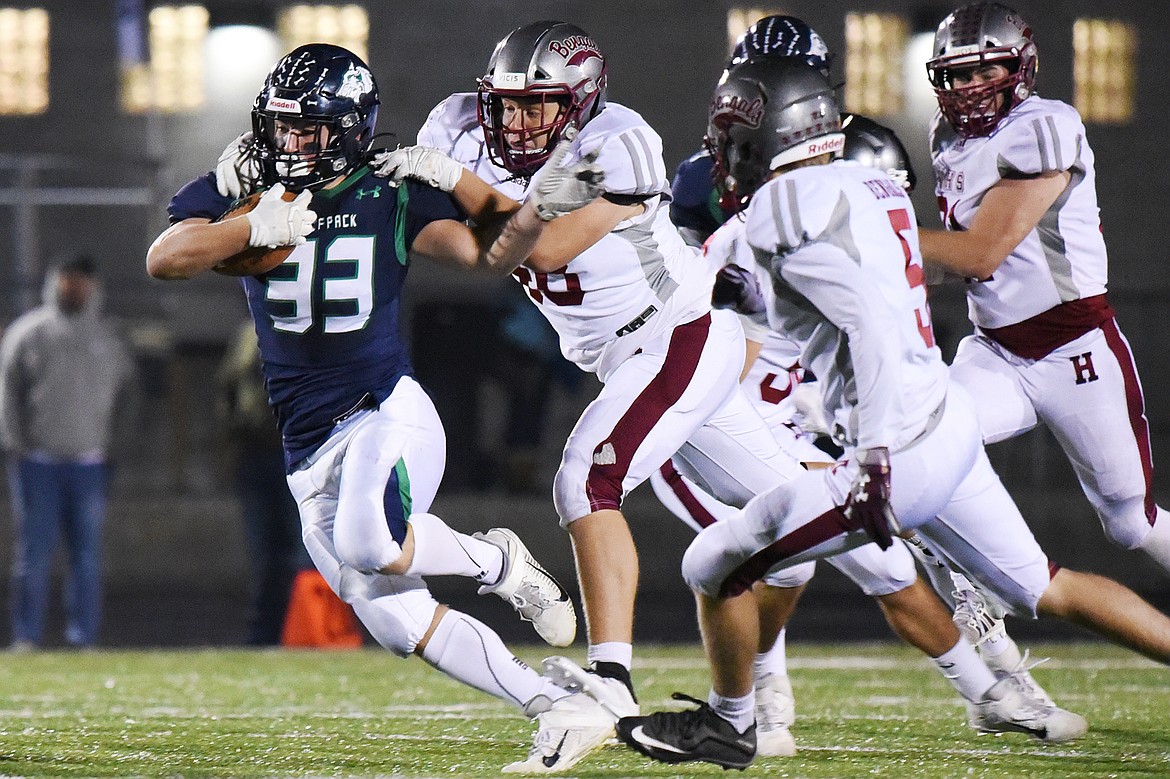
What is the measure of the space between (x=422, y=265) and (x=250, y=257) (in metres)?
12.3

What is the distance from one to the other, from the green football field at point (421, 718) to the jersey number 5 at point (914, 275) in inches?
37.7

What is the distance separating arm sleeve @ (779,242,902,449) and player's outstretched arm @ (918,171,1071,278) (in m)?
0.88

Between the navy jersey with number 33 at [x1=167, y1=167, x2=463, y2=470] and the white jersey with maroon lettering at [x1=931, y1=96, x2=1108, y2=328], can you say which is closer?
the navy jersey with number 33 at [x1=167, y1=167, x2=463, y2=470]

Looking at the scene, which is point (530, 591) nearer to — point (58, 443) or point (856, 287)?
point (856, 287)

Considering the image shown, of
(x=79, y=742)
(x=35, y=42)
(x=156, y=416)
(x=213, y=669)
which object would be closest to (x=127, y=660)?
(x=213, y=669)

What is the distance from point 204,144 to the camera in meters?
17.6

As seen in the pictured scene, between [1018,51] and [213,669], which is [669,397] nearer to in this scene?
[1018,51]

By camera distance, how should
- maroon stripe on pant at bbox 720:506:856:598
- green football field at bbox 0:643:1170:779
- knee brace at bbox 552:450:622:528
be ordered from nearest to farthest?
maroon stripe on pant at bbox 720:506:856:598, green football field at bbox 0:643:1170:779, knee brace at bbox 552:450:622:528

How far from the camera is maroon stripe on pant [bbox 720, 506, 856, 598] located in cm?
331

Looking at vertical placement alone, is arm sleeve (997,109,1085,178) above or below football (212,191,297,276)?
above

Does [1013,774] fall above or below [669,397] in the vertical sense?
below

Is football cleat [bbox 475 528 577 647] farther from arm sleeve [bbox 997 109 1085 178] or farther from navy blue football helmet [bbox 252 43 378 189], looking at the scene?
arm sleeve [bbox 997 109 1085 178]

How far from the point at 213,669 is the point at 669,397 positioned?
304 centimetres

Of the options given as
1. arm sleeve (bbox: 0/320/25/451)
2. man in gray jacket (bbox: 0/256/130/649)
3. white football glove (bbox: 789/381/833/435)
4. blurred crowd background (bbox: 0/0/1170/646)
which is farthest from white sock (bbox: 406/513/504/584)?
arm sleeve (bbox: 0/320/25/451)
